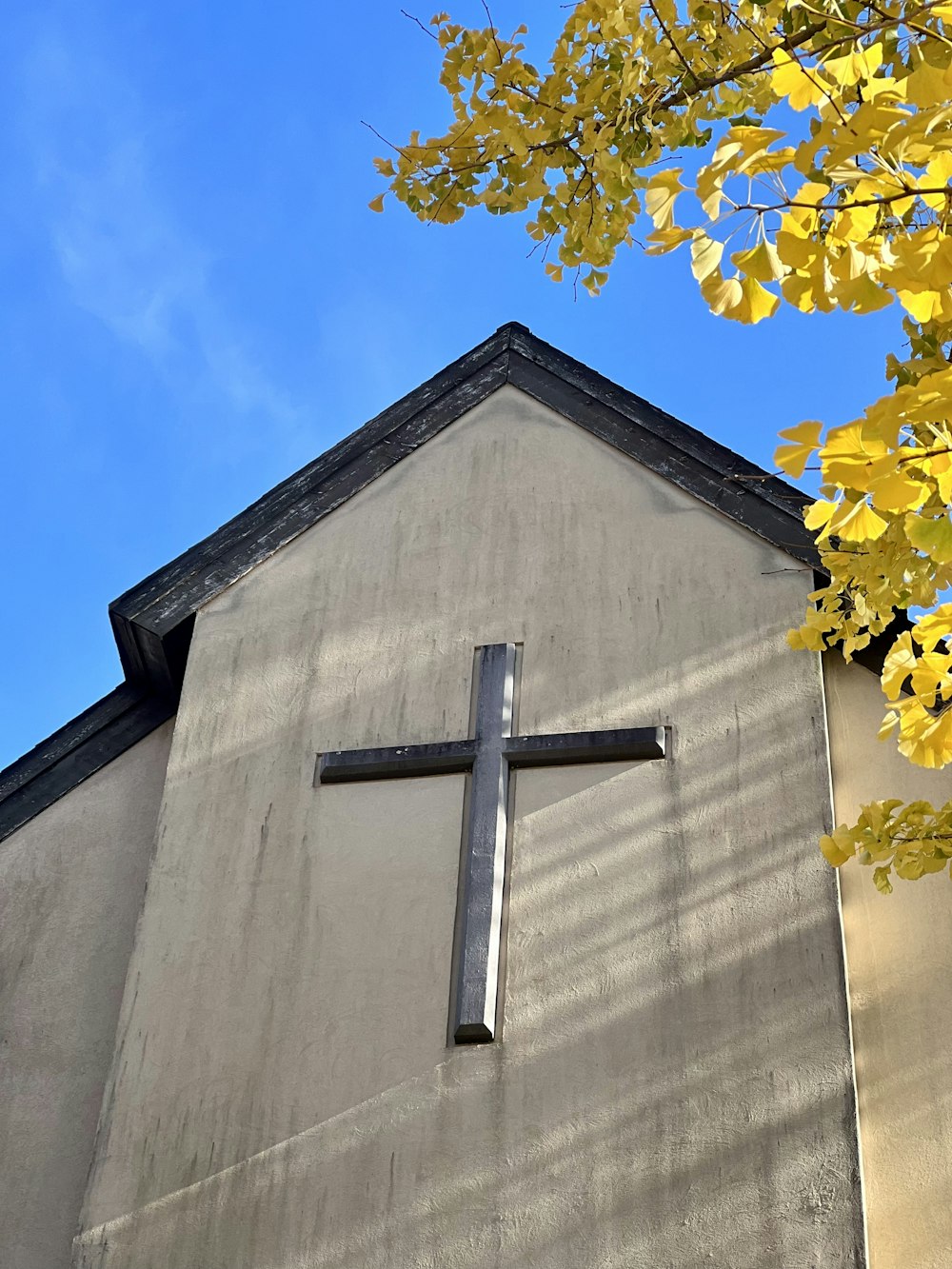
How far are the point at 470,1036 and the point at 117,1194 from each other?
4.64 ft

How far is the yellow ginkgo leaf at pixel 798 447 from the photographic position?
7.80ft

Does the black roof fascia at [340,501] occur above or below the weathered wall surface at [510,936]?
above

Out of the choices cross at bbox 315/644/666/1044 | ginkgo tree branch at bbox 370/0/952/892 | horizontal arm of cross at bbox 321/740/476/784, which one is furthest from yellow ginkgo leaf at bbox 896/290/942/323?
horizontal arm of cross at bbox 321/740/476/784

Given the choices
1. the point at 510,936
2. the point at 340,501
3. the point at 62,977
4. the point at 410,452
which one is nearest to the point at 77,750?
the point at 62,977

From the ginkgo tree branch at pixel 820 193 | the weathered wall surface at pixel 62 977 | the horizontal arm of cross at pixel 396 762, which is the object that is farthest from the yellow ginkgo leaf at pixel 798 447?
the weathered wall surface at pixel 62 977

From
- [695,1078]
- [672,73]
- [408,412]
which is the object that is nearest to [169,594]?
[408,412]

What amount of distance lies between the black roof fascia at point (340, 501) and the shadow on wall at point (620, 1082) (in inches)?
50.7

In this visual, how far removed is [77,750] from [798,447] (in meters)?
5.29

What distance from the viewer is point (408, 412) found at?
7555 millimetres

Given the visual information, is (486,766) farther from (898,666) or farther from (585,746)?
(898,666)

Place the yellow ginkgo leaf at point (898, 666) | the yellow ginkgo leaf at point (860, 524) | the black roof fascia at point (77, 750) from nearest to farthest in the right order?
the yellow ginkgo leaf at point (860, 524) → the yellow ginkgo leaf at point (898, 666) → the black roof fascia at point (77, 750)

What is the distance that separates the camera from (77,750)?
22.9ft

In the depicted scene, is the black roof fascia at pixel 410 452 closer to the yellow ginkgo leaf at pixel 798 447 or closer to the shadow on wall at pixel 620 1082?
the shadow on wall at pixel 620 1082

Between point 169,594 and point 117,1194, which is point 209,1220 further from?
point 169,594
